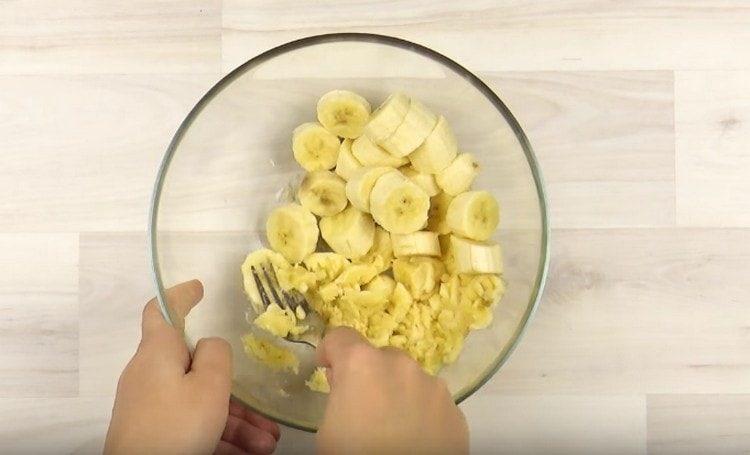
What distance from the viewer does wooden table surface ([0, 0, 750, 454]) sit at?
962mm

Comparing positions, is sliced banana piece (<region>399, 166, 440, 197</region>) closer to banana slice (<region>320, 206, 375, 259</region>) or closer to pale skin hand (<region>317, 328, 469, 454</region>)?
banana slice (<region>320, 206, 375, 259</region>)

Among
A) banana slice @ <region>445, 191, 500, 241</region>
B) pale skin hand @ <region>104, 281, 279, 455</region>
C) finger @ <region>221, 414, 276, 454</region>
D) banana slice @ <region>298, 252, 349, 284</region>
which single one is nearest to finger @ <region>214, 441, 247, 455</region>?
finger @ <region>221, 414, 276, 454</region>

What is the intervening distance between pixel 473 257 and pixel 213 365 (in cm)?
27

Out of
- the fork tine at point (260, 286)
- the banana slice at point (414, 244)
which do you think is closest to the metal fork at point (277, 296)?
the fork tine at point (260, 286)

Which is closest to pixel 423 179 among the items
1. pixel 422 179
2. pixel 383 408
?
pixel 422 179

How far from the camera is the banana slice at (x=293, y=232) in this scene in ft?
2.85

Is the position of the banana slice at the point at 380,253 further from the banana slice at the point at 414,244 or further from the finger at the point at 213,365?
the finger at the point at 213,365

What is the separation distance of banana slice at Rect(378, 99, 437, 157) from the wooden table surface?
0.14 m

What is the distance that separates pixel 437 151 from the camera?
0.87 meters

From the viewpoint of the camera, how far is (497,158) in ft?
2.94

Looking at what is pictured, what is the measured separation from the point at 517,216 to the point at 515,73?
17cm

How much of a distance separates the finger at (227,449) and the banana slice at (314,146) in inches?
12.8

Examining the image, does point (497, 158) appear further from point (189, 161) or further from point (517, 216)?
point (189, 161)

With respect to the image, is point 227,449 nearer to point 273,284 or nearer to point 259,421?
point 259,421
